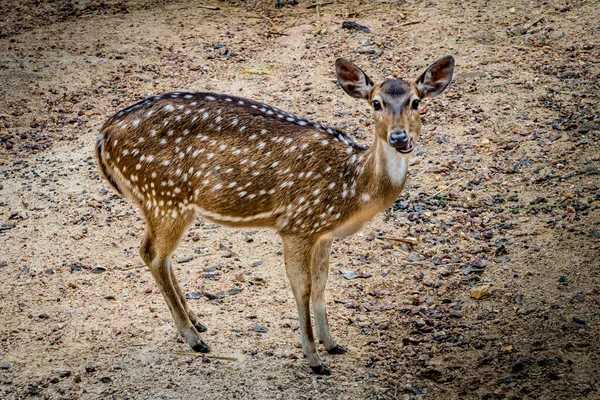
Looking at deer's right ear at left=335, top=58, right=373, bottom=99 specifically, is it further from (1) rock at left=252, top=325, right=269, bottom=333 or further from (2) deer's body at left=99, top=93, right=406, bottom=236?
(1) rock at left=252, top=325, right=269, bottom=333

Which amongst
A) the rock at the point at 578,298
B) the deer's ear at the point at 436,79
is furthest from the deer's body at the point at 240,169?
the rock at the point at 578,298

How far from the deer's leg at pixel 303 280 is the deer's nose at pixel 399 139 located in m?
0.97

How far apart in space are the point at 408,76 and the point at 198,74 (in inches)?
105

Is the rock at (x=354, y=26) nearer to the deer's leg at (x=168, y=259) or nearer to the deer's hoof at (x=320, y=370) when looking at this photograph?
the deer's leg at (x=168, y=259)

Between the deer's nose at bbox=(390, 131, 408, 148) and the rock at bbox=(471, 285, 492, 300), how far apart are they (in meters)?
1.65

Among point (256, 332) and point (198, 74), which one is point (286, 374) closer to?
point (256, 332)

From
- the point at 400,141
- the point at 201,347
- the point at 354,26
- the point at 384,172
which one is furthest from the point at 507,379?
Answer: the point at 354,26

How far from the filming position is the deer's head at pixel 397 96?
188 inches

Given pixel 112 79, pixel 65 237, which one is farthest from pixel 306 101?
pixel 65 237

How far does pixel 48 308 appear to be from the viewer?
6027 mm

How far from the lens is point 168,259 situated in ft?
17.9

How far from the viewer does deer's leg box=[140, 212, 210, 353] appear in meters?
5.37

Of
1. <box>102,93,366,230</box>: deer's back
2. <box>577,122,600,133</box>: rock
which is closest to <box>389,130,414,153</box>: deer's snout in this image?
<box>102,93,366,230</box>: deer's back

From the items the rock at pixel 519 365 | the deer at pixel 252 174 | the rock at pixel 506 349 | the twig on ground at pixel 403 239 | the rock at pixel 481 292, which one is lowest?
the twig on ground at pixel 403 239
